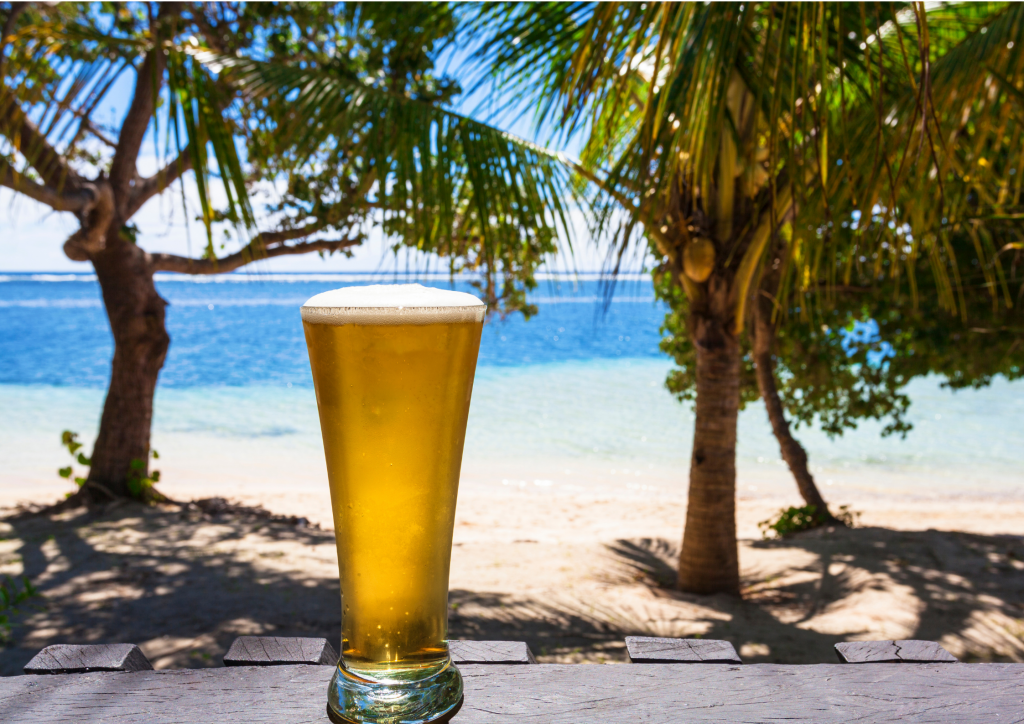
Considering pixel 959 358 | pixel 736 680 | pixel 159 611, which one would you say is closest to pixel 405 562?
pixel 736 680

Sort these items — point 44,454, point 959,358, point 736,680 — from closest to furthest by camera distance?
point 736,680
point 959,358
point 44,454

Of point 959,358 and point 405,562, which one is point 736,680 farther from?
point 959,358

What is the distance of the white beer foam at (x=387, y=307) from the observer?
690mm

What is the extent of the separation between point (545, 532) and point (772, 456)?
6.46 meters

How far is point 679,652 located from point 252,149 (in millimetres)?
3566

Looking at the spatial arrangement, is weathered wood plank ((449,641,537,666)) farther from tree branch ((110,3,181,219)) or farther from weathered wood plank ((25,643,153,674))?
tree branch ((110,3,181,219))

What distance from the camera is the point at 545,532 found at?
6.66m

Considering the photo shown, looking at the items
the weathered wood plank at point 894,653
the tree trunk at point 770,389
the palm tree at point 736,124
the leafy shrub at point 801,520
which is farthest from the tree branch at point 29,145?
the leafy shrub at point 801,520

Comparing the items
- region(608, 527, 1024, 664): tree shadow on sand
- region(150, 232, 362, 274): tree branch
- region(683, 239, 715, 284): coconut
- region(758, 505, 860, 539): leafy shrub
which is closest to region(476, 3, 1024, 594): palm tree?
region(683, 239, 715, 284): coconut

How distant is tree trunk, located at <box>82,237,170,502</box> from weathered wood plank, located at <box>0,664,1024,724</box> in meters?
5.02

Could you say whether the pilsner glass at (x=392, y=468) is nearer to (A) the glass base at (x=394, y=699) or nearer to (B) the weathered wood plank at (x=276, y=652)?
(A) the glass base at (x=394, y=699)

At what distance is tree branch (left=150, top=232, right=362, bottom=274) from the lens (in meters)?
5.62

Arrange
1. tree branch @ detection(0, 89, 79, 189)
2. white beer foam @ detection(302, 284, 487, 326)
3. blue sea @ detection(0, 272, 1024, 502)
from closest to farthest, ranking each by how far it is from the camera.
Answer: white beer foam @ detection(302, 284, 487, 326) < tree branch @ detection(0, 89, 79, 189) < blue sea @ detection(0, 272, 1024, 502)

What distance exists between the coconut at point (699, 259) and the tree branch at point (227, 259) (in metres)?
3.28
